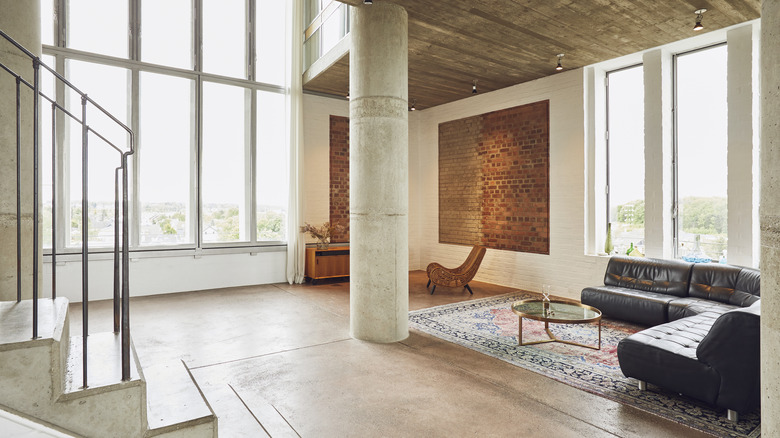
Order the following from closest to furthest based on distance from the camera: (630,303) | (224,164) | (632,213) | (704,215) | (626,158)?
(630,303), (704,215), (632,213), (626,158), (224,164)

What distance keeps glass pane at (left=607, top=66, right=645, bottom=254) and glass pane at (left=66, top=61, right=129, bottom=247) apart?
7.84 m

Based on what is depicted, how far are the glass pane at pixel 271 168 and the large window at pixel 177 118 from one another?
2 centimetres

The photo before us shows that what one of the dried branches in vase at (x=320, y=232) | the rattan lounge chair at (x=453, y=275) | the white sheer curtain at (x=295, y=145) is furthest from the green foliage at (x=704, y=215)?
the white sheer curtain at (x=295, y=145)

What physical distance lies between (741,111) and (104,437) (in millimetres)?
7073

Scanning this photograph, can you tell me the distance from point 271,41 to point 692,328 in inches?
321

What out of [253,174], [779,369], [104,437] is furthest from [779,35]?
[253,174]

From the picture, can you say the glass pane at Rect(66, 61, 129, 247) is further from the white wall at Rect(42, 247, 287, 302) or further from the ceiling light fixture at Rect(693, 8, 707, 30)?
the ceiling light fixture at Rect(693, 8, 707, 30)

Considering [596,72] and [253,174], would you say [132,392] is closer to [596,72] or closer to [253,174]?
[253,174]

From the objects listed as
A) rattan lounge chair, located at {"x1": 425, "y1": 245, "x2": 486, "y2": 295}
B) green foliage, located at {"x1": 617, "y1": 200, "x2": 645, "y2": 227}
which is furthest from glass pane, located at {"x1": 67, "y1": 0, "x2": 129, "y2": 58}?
green foliage, located at {"x1": 617, "y1": 200, "x2": 645, "y2": 227}

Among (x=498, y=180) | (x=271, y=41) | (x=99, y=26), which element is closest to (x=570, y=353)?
(x=498, y=180)

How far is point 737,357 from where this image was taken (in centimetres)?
283

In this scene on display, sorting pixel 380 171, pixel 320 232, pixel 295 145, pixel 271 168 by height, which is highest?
pixel 295 145

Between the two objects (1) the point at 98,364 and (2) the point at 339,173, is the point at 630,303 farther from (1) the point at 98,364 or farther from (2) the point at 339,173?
(2) the point at 339,173

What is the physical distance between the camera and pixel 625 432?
2.75 metres
